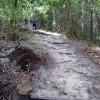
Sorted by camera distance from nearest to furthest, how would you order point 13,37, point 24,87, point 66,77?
1. point 24,87
2. point 66,77
3. point 13,37

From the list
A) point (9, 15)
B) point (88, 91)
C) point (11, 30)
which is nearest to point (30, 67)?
point (88, 91)

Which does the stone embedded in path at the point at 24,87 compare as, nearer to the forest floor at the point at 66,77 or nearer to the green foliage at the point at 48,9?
the forest floor at the point at 66,77

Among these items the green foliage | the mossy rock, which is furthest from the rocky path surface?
the green foliage

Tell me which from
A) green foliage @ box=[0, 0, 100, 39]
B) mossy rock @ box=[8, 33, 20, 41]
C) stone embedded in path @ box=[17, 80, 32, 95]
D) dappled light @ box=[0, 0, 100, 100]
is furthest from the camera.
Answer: mossy rock @ box=[8, 33, 20, 41]

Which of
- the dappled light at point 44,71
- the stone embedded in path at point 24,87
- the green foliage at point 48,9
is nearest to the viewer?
the stone embedded in path at point 24,87

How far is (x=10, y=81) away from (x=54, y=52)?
12.4 ft

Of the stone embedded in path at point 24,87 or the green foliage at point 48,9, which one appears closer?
the stone embedded in path at point 24,87

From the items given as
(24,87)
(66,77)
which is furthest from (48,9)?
(24,87)

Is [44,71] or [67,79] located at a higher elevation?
[44,71]

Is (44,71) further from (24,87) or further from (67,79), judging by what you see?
(24,87)

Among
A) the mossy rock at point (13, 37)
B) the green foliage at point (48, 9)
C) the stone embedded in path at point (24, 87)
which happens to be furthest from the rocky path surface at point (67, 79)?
the green foliage at point (48, 9)

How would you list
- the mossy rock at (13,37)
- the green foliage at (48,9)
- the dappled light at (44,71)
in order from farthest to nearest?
the mossy rock at (13,37)
the green foliage at (48,9)
the dappled light at (44,71)

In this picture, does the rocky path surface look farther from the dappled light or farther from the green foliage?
the green foliage

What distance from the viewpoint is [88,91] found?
6.91m
